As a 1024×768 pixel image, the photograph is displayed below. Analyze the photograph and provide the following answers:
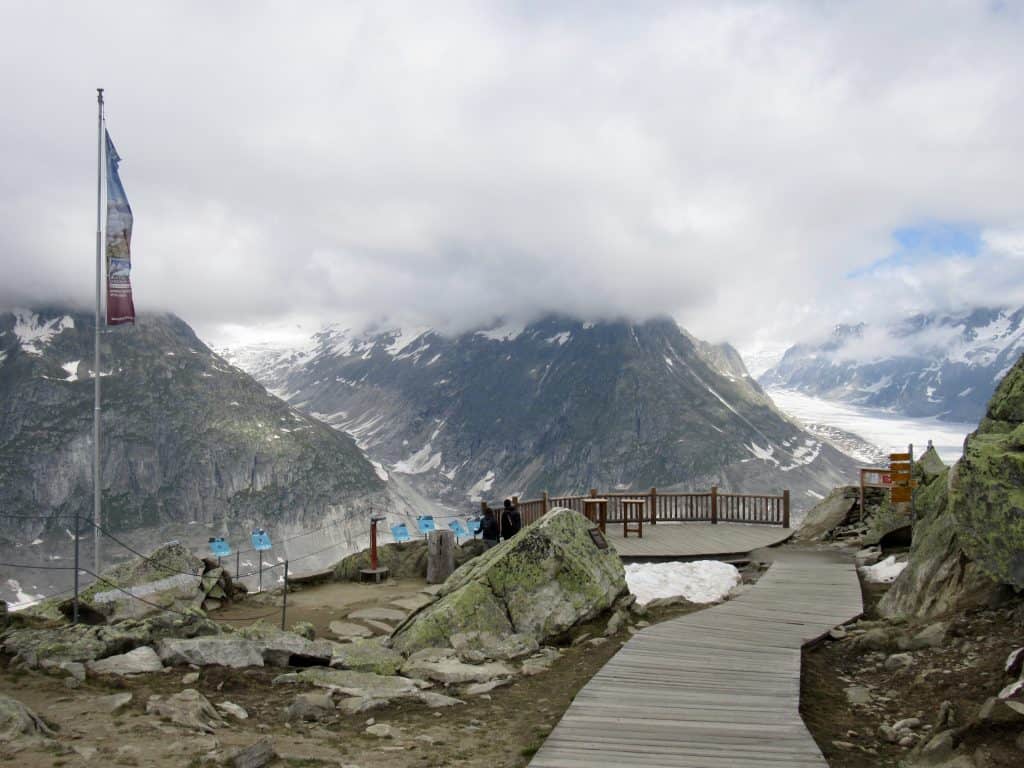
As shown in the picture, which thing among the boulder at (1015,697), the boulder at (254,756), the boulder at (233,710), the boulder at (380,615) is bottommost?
the boulder at (380,615)

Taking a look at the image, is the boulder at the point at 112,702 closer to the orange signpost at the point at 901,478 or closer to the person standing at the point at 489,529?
the person standing at the point at 489,529

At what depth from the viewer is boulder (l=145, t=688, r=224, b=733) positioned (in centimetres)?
783

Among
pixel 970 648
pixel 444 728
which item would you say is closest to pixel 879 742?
pixel 970 648

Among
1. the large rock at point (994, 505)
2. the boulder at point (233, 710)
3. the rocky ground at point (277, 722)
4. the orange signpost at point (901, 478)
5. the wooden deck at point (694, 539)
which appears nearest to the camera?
the rocky ground at point (277, 722)

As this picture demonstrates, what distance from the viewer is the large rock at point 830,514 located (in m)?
24.6

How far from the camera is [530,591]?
44.5ft

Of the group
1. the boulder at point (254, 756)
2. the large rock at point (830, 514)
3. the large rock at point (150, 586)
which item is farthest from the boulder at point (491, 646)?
the large rock at point (830, 514)

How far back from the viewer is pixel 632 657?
10.4 meters

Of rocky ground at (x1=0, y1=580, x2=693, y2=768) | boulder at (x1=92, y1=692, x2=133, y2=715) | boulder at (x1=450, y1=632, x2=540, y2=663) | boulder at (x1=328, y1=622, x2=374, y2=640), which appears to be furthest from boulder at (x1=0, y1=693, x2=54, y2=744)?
boulder at (x1=328, y1=622, x2=374, y2=640)

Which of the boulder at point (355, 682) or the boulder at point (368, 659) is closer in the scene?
the boulder at point (355, 682)

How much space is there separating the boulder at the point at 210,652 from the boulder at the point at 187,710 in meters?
1.65

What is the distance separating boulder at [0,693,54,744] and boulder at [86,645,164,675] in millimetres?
2351

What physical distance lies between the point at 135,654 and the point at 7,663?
150 cm

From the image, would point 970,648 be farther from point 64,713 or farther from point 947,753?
point 64,713
